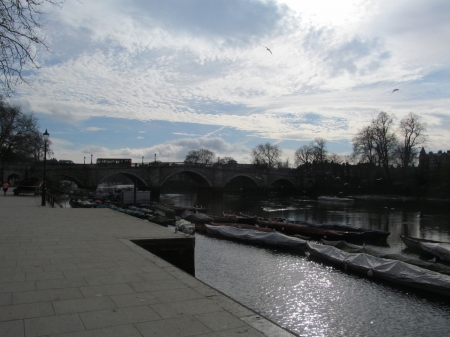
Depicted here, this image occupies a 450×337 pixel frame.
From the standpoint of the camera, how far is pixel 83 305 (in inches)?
209

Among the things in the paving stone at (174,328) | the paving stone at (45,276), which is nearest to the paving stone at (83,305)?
the paving stone at (174,328)

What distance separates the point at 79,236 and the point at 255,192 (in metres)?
78.3

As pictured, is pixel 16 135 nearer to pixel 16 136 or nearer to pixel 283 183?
pixel 16 136

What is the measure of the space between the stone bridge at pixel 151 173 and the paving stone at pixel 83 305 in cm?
5591

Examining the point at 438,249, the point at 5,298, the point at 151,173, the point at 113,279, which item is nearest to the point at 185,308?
the point at 113,279

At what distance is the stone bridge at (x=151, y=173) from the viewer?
5897cm

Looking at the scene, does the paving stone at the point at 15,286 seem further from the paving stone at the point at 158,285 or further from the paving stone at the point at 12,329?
the paving stone at the point at 158,285

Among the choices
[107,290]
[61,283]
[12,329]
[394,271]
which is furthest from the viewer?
[394,271]

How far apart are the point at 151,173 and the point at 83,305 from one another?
6476 cm

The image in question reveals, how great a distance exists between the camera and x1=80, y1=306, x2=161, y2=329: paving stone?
15.4ft

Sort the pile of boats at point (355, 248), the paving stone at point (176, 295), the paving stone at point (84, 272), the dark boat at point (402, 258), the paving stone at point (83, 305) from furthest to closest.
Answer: the dark boat at point (402, 258) → the pile of boats at point (355, 248) → the paving stone at point (84, 272) → the paving stone at point (176, 295) → the paving stone at point (83, 305)

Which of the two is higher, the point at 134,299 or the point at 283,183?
the point at 283,183

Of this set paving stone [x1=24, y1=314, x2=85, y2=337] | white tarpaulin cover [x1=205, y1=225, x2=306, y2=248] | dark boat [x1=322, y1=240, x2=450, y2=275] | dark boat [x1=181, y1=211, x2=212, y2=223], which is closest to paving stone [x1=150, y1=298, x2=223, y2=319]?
paving stone [x1=24, y1=314, x2=85, y2=337]

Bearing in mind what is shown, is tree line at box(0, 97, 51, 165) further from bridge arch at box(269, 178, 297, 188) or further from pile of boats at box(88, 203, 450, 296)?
bridge arch at box(269, 178, 297, 188)
